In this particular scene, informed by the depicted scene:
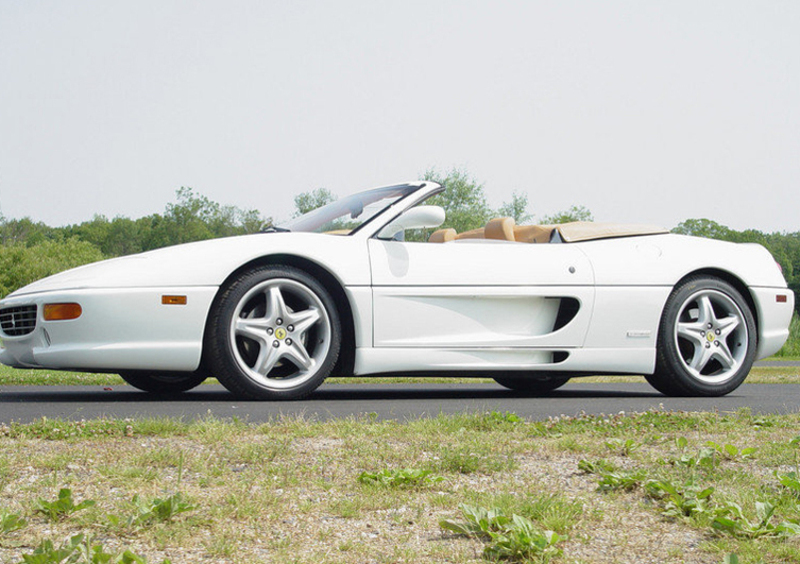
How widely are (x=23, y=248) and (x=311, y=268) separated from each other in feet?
222

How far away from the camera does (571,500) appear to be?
285cm

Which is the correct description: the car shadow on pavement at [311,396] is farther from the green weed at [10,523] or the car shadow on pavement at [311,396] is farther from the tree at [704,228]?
the tree at [704,228]

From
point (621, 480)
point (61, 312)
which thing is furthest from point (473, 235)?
point (621, 480)

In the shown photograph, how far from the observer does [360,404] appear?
605 cm

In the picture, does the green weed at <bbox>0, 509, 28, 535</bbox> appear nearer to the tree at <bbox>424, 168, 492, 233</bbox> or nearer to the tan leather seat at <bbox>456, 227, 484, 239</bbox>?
the tan leather seat at <bbox>456, 227, 484, 239</bbox>

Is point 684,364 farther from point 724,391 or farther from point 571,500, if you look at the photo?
point 571,500

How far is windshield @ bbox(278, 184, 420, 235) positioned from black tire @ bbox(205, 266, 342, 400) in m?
0.65

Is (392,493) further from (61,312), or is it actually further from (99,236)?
(99,236)

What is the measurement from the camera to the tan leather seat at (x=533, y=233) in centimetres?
685

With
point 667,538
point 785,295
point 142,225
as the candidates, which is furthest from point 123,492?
point 142,225

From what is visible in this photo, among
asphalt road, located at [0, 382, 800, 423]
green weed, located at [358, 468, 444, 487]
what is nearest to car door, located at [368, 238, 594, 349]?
asphalt road, located at [0, 382, 800, 423]

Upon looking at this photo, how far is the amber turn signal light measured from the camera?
5.55 metres

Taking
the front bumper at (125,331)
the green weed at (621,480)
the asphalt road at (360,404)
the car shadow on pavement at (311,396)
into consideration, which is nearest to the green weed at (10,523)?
the green weed at (621,480)

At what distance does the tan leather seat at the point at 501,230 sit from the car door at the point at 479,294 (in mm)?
236
